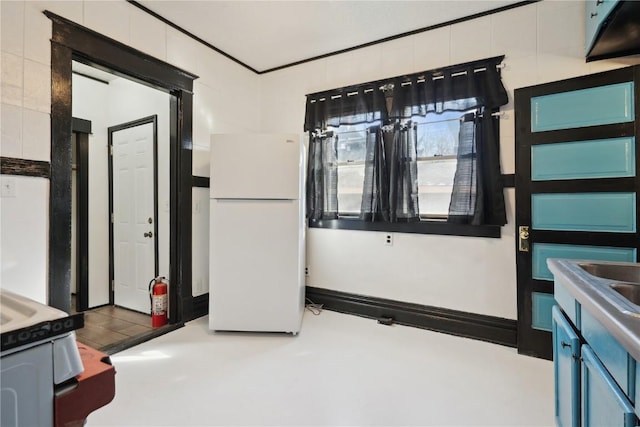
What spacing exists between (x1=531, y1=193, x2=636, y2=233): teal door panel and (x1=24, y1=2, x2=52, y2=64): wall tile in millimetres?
3445

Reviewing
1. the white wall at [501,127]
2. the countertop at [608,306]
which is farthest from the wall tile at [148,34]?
the countertop at [608,306]

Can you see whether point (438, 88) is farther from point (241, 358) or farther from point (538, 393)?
point (241, 358)

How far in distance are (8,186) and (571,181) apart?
11.8ft

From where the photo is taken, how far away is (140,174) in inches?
135

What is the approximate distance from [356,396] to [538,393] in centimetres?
110

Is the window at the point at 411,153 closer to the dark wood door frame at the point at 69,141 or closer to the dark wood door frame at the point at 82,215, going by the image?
the dark wood door frame at the point at 69,141

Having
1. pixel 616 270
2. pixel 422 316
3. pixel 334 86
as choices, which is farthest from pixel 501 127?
pixel 422 316

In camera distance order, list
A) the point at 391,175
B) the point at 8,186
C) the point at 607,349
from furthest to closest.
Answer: the point at 391,175 → the point at 8,186 → the point at 607,349

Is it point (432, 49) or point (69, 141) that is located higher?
point (432, 49)

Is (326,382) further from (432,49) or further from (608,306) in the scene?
(432,49)

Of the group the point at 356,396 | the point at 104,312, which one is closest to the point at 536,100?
the point at 356,396

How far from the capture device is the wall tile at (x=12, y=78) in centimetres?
189

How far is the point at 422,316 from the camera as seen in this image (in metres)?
2.97

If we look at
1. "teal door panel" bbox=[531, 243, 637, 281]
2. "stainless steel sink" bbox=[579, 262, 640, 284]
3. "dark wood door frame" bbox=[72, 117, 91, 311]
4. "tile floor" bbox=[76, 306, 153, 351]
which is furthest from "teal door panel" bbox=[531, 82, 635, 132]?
"dark wood door frame" bbox=[72, 117, 91, 311]
